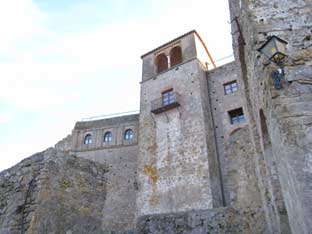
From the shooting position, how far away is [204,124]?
1683 cm

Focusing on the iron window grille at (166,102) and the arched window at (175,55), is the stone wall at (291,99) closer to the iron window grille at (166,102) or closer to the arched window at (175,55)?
the iron window grille at (166,102)

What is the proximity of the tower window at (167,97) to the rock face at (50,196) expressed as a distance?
44.1 feet

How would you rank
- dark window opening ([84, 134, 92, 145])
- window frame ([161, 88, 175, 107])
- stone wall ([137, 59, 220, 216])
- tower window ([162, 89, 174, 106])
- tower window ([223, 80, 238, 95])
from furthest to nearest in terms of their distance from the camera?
dark window opening ([84, 134, 92, 145]), tower window ([162, 89, 174, 106]), window frame ([161, 88, 175, 107]), tower window ([223, 80, 238, 95]), stone wall ([137, 59, 220, 216])

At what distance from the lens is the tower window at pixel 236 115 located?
16.8 m

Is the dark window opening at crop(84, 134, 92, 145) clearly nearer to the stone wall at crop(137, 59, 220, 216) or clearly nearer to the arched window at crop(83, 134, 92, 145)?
the arched window at crop(83, 134, 92, 145)

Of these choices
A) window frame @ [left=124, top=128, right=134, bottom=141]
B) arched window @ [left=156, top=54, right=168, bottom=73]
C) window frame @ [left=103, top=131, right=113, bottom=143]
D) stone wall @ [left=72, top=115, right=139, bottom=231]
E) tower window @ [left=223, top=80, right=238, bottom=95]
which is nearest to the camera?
tower window @ [left=223, top=80, right=238, bottom=95]

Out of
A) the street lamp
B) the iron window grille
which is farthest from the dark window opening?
the street lamp

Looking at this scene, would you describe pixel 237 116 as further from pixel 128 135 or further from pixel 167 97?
pixel 128 135

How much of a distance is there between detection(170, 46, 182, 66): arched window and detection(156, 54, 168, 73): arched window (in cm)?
77

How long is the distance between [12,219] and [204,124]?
526 inches

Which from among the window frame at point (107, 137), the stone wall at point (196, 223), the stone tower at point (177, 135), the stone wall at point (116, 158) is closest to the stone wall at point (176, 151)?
the stone tower at point (177, 135)

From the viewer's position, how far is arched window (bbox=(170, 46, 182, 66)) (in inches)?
840

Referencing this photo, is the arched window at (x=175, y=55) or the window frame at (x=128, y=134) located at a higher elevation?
the arched window at (x=175, y=55)

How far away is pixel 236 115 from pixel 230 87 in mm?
2131
